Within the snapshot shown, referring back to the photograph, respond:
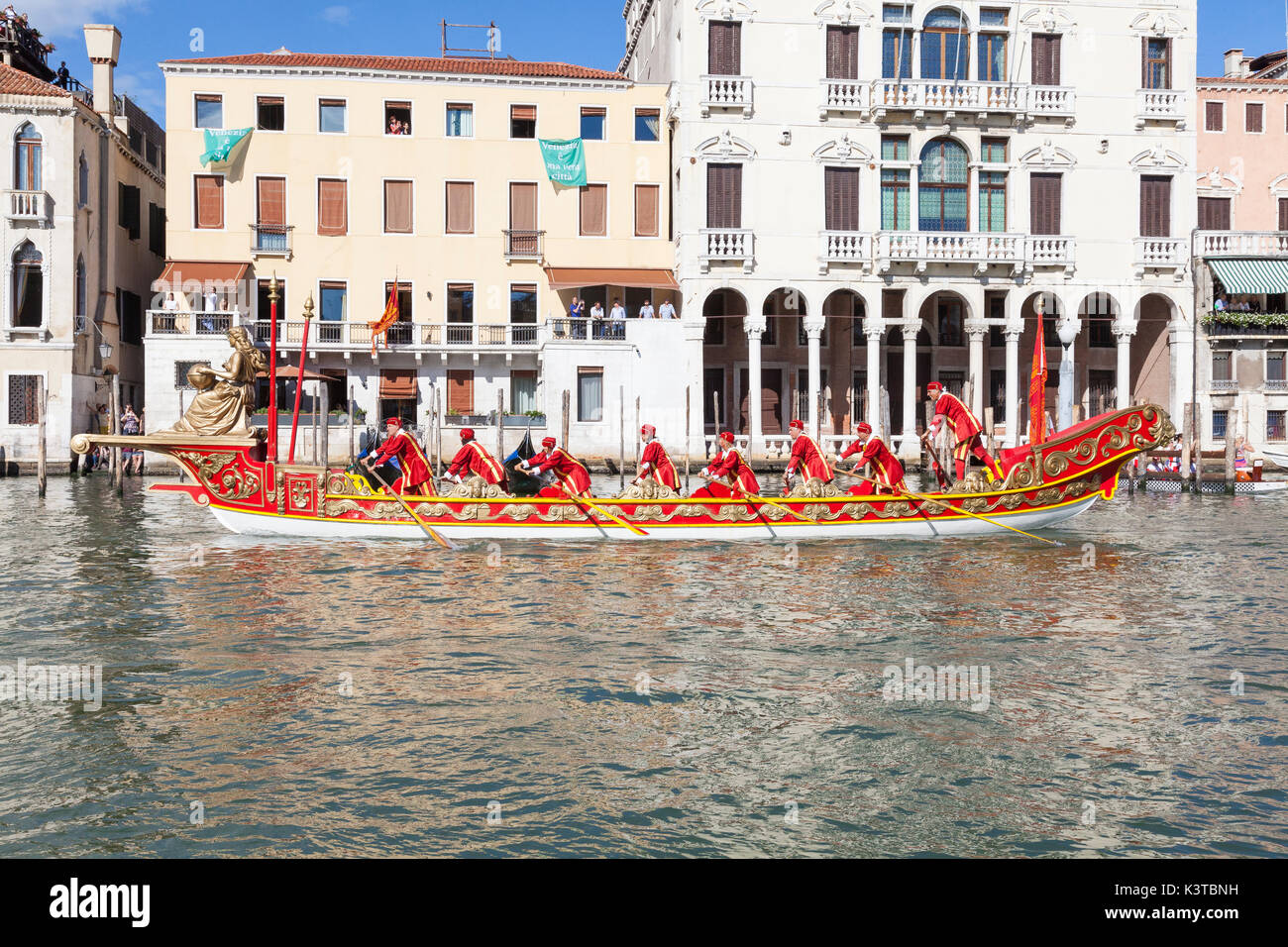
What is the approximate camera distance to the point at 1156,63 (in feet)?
109

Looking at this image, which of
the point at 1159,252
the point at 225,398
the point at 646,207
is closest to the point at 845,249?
the point at 646,207

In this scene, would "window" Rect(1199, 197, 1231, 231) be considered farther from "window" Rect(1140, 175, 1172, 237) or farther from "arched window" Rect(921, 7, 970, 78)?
"arched window" Rect(921, 7, 970, 78)

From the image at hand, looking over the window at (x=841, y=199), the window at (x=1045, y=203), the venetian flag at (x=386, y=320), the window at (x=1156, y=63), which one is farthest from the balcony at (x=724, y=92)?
the window at (x=1156, y=63)

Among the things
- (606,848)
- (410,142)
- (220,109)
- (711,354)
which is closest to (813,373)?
(711,354)

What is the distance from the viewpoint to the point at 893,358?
117 ft

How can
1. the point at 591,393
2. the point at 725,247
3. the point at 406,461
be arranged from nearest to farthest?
the point at 406,461 < the point at 725,247 < the point at 591,393

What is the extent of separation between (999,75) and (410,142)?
1648cm

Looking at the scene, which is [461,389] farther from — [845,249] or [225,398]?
[225,398]

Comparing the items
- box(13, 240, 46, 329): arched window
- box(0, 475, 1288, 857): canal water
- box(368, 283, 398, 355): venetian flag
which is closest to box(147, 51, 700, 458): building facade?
box(368, 283, 398, 355): venetian flag

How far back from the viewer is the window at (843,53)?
1270 inches

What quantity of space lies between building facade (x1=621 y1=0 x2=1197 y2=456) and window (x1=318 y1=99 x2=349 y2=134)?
9161 mm

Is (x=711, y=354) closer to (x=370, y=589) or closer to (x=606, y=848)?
(x=370, y=589)

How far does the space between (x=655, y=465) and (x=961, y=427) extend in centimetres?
444

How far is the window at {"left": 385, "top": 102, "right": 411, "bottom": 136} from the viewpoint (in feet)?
108
